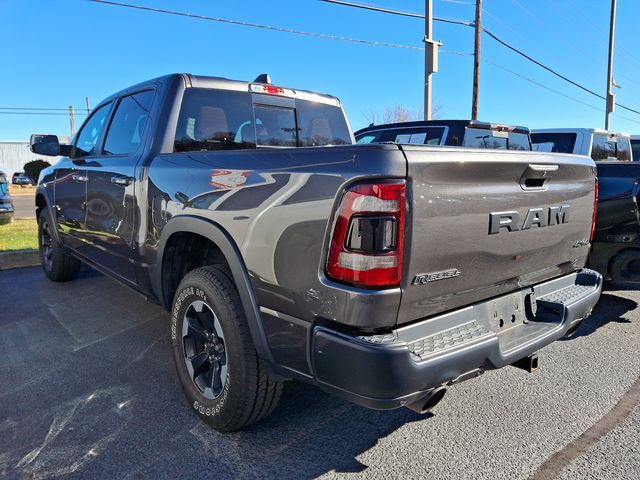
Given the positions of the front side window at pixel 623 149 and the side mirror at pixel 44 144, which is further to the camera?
the front side window at pixel 623 149

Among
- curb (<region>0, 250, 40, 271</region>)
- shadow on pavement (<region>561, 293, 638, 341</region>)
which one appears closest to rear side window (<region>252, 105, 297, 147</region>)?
shadow on pavement (<region>561, 293, 638, 341</region>)

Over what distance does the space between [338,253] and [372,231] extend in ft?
0.52

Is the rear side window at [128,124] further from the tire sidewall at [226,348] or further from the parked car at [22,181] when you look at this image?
the parked car at [22,181]

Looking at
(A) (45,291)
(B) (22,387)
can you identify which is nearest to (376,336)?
(B) (22,387)

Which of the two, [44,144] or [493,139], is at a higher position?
[493,139]

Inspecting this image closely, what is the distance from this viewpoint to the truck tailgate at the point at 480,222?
1.95 metres

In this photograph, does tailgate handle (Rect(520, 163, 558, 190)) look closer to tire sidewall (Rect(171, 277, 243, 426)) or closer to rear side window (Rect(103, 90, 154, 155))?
tire sidewall (Rect(171, 277, 243, 426))

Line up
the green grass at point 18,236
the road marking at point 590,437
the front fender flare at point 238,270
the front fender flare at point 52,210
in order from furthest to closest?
the green grass at point 18,236, the front fender flare at point 52,210, the road marking at point 590,437, the front fender flare at point 238,270

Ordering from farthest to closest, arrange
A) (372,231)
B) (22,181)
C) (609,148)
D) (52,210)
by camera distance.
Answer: (22,181) → (609,148) → (52,210) → (372,231)

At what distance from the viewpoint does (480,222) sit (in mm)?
2174

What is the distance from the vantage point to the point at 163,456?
2.46 metres

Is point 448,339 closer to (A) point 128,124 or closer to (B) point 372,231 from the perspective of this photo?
(B) point 372,231

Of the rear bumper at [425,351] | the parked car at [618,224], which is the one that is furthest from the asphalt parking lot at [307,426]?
the parked car at [618,224]

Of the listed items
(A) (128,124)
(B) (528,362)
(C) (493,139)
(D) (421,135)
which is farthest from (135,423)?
(C) (493,139)
